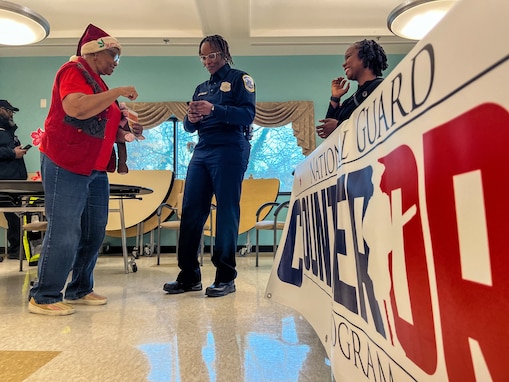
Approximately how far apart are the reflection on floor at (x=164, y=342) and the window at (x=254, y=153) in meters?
3.36

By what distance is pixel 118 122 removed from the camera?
1.81 metres

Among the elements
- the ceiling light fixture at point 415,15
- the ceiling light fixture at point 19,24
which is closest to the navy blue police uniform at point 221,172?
the ceiling light fixture at point 415,15

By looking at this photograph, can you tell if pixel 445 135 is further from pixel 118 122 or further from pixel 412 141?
pixel 118 122

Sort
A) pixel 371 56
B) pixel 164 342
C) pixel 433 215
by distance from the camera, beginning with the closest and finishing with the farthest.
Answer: pixel 433 215 → pixel 164 342 → pixel 371 56

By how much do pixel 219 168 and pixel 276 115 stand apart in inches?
133

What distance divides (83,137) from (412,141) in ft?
4.56

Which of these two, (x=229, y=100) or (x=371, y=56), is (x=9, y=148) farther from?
(x=371, y=56)

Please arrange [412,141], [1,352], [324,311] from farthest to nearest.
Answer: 1. [1,352]
2. [324,311]
3. [412,141]

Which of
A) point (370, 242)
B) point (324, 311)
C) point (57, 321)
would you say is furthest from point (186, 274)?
point (370, 242)

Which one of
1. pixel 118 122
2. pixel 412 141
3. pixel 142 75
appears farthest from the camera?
pixel 142 75

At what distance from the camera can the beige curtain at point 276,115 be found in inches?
203

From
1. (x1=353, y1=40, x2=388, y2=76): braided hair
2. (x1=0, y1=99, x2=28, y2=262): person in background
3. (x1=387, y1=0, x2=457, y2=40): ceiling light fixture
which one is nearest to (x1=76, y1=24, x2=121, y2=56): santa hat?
(x1=353, y1=40, x2=388, y2=76): braided hair

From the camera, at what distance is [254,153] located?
5324 mm

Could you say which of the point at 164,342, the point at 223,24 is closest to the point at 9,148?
the point at 223,24
